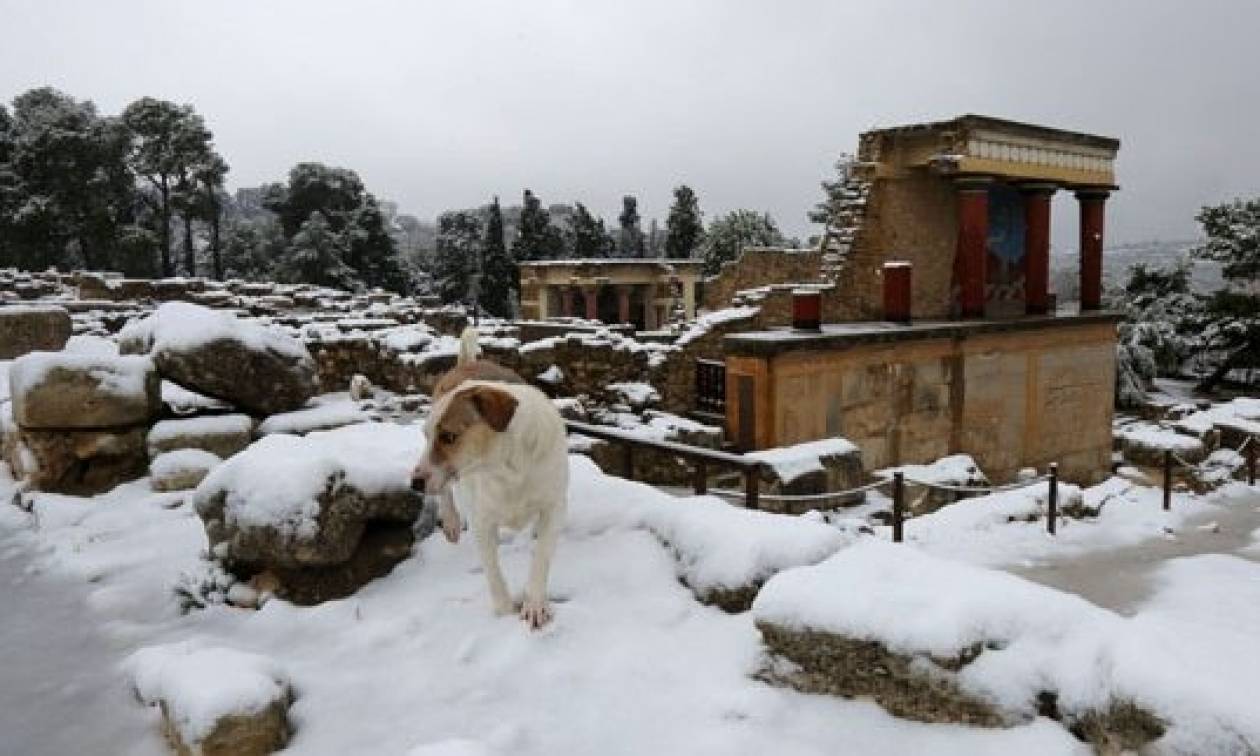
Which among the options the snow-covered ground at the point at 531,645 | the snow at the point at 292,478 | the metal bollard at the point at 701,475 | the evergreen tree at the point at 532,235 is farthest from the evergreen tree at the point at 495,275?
the snow at the point at 292,478

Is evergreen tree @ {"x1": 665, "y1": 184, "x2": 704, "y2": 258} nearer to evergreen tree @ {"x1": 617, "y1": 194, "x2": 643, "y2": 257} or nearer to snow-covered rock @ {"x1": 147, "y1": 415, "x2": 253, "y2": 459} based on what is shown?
evergreen tree @ {"x1": 617, "y1": 194, "x2": 643, "y2": 257}

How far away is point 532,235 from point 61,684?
48.0m

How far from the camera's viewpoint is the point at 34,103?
38.4 m

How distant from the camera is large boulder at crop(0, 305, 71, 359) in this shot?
11.1 meters

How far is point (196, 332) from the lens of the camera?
6.80 metres

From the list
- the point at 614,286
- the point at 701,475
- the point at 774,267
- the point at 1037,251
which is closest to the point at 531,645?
the point at 701,475

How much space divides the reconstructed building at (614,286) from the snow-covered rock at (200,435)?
88.8ft

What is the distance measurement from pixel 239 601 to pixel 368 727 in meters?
1.53

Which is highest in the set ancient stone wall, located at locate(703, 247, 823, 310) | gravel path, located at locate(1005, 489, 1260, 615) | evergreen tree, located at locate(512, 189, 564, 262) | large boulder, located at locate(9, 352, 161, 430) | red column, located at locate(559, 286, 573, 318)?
evergreen tree, located at locate(512, 189, 564, 262)

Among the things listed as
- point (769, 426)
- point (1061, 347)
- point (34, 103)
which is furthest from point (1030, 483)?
point (34, 103)

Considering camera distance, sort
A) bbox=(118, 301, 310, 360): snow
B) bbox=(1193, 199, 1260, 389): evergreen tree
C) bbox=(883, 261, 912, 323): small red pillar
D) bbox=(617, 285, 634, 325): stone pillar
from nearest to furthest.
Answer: bbox=(118, 301, 310, 360): snow → bbox=(883, 261, 912, 323): small red pillar → bbox=(1193, 199, 1260, 389): evergreen tree → bbox=(617, 285, 634, 325): stone pillar

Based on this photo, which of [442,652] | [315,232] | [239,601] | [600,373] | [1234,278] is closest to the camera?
[442,652]

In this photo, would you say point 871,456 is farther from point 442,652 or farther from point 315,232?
point 315,232

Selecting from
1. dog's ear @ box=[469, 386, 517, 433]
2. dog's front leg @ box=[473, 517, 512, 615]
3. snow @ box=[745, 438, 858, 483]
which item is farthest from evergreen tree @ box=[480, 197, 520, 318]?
dog's ear @ box=[469, 386, 517, 433]
